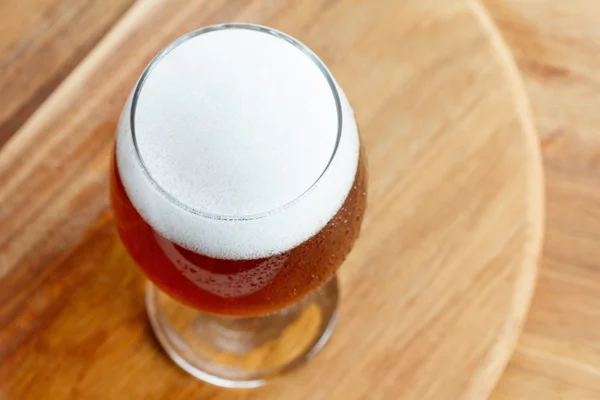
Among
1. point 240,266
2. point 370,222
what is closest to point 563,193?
point 370,222

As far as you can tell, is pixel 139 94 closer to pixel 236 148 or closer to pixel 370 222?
pixel 236 148

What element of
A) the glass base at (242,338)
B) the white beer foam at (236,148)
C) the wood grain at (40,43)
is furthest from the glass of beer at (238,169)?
the wood grain at (40,43)

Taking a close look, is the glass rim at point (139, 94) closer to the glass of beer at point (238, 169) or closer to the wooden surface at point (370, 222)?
the glass of beer at point (238, 169)

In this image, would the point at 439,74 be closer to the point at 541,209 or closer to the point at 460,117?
the point at 460,117

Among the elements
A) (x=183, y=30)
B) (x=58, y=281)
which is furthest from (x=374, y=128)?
(x=58, y=281)

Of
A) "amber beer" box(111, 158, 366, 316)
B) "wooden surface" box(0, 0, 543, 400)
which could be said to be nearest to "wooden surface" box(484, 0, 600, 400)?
"wooden surface" box(0, 0, 543, 400)
